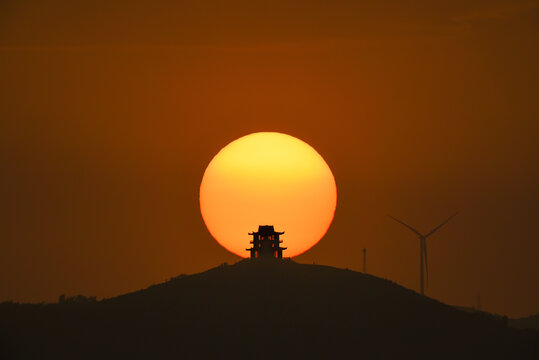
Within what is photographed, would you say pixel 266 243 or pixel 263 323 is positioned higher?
pixel 266 243

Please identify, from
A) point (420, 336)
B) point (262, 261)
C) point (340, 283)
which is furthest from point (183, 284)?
point (420, 336)

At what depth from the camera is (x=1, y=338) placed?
130 m

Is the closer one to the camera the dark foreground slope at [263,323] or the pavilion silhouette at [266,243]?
the dark foreground slope at [263,323]

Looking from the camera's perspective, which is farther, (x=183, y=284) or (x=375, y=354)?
(x=183, y=284)

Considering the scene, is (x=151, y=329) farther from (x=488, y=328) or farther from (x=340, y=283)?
(x=488, y=328)

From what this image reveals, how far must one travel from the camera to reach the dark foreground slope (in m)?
125

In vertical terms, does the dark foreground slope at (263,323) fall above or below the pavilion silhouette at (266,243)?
below

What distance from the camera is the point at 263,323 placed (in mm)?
128125

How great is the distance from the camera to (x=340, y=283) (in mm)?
138625

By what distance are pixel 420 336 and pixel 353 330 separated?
7551 millimetres

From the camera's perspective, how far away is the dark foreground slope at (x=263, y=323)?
12511cm

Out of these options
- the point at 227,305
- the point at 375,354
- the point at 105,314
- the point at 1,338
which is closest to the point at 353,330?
the point at 375,354

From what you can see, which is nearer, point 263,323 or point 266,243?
point 263,323

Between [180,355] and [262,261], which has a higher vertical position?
[262,261]
